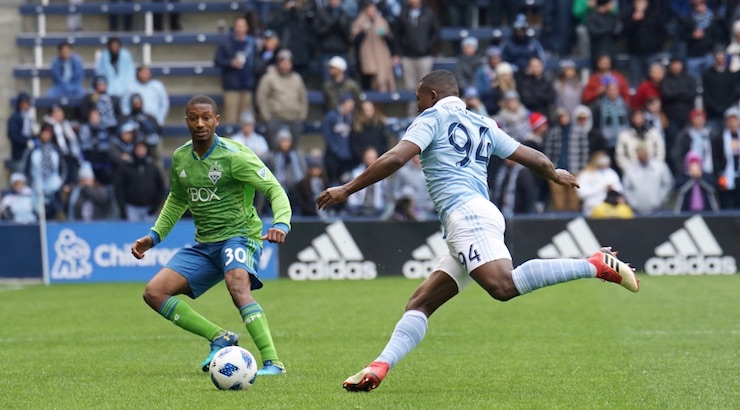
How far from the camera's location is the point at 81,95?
26.0 metres

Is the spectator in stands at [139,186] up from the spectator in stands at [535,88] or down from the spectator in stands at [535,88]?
down

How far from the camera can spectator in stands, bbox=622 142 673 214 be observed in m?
22.0

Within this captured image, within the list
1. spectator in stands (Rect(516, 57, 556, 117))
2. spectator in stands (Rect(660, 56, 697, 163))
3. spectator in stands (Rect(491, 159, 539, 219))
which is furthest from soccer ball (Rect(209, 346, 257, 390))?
spectator in stands (Rect(660, 56, 697, 163))

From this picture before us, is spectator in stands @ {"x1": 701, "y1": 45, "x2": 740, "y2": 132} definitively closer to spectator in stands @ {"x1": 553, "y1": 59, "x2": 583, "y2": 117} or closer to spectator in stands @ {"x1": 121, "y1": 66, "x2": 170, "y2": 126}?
spectator in stands @ {"x1": 553, "y1": 59, "x2": 583, "y2": 117}

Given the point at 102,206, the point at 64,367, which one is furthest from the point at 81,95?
the point at 64,367

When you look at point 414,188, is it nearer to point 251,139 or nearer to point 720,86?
point 251,139

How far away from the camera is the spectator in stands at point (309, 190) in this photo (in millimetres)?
22031

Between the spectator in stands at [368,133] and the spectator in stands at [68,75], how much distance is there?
21.0 ft

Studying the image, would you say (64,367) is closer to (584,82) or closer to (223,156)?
(223,156)

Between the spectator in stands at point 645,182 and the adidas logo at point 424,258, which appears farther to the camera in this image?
the spectator in stands at point 645,182

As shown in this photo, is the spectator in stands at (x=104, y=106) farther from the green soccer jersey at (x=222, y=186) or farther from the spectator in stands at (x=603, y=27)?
the green soccer jersey at (x=222, y=186)

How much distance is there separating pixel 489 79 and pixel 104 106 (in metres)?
7.12

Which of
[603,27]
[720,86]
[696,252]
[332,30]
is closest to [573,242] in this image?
[696,252]

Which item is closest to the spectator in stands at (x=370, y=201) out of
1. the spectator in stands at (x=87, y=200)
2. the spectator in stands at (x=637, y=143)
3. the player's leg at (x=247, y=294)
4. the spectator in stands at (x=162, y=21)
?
the spectator in stands at (x=637, y=143)
